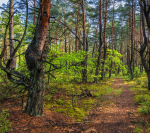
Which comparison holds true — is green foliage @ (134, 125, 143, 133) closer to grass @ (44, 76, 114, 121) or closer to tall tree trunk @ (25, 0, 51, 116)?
grass @ (44, 76, 114, 121)

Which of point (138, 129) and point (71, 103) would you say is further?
point (71, 103)

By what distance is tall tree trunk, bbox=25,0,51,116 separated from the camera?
332 cm

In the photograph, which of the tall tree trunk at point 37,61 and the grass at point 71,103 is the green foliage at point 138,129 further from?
the tall tree trunk at point 37,61

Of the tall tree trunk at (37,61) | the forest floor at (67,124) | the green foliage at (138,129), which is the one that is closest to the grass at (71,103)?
the forest floor at (67,124)

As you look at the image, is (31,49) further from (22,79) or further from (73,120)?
(73,120)

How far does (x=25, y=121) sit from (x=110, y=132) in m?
2.67

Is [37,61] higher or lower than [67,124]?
higher

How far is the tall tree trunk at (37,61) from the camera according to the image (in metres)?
3.32

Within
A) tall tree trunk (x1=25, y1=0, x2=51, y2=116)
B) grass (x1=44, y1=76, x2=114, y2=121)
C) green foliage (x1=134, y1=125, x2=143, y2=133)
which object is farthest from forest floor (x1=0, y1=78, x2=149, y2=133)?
grass (x1=44, y1=76, x2=114, y2=121)

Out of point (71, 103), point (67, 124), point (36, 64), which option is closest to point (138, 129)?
point (67, 124)

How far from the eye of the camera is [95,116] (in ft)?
15.0

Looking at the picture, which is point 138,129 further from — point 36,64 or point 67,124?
point 36,64

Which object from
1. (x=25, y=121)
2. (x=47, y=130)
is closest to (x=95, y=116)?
(x=47, y=130)

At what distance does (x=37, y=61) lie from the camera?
336cm
